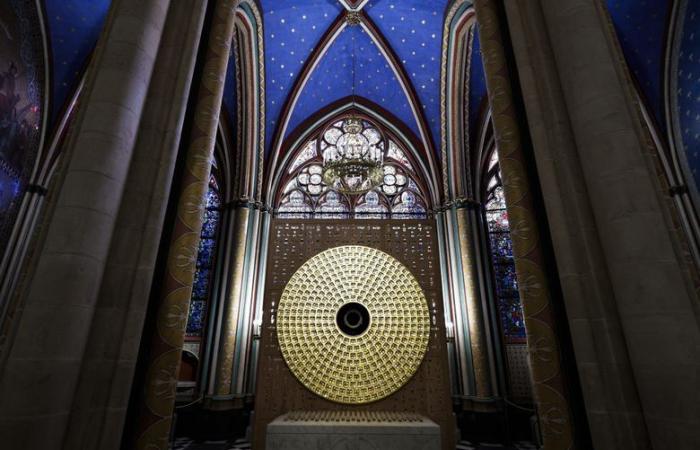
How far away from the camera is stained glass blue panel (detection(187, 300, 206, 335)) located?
910cm

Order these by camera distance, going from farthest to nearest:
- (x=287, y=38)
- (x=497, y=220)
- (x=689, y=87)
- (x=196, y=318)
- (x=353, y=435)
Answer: (x=497, y=220), (x=196, y=318), (x=287, y=38), (x=689, y=87), (x=353, y=435)

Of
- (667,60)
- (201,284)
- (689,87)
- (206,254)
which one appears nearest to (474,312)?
(689,87)

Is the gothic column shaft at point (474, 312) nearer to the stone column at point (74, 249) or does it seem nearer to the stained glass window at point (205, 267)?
the stained glass window at point (205, 267)

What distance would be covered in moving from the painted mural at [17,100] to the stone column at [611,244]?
26.3 ft

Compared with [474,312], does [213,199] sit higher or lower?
higher

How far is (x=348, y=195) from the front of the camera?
1109 centimetres

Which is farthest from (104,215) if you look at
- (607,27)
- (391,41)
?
(391,41)

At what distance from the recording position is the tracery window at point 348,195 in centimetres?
1095

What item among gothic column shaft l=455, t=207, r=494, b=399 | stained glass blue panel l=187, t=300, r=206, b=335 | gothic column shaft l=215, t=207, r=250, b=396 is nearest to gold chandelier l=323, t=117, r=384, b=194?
gothic column shaft l=215, t=207, r=250, b=396

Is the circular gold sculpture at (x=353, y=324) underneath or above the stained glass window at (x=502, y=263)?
underneath

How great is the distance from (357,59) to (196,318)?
8.74 meters

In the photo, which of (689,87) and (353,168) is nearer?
(353,168)

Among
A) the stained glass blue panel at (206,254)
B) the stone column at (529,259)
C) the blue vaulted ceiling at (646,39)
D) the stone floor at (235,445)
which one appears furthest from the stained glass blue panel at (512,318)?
the stained glass blue panel at (206,254)

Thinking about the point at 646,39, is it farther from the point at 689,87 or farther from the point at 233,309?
the point at 233,309
